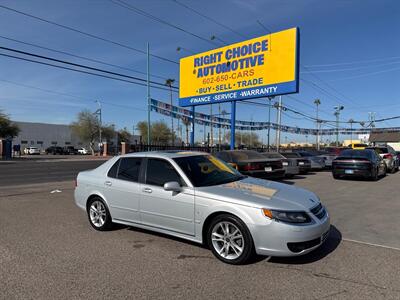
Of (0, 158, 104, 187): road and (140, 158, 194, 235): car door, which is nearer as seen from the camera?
(140, 158, 194, 235): car door

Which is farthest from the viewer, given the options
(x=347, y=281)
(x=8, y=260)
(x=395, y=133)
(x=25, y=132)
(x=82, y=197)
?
(x=25, y=132)

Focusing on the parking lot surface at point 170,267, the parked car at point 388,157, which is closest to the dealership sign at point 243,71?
the parked car at point 388,157

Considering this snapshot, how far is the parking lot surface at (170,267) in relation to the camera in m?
3.64

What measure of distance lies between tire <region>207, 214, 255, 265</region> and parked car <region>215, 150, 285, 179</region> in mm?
6884

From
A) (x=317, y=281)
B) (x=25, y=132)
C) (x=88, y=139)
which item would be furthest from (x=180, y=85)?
(x=25, y=132)

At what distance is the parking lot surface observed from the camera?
11.9ft

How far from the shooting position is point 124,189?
19.0 feet

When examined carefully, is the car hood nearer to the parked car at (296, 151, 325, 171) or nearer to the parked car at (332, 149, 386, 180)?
the parked car at (332, 149, 386, 180)

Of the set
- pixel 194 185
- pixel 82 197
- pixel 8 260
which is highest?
pixel 194 185

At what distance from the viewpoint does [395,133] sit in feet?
249

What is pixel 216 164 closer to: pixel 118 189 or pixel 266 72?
pixel 118 189

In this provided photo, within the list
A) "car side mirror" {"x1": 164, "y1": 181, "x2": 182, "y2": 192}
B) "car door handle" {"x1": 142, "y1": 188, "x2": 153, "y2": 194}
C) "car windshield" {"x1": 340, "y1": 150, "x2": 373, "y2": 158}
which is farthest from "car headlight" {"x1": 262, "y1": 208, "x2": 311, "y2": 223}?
"car windshield" {"x1": 340, "y1": 150, "x2": 373, "y2": 158}

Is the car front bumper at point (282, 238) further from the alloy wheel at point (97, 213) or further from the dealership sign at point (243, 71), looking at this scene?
the dealership sign at point (243, 71)

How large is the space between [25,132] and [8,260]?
96.9 metres
